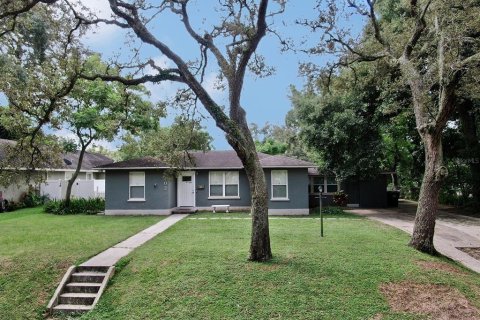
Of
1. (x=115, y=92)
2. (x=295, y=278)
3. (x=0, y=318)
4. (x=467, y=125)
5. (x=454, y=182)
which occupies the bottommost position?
(x=0, y=318)

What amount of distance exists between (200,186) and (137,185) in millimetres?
3554

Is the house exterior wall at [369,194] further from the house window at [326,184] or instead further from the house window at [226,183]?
the house window at [226,183]

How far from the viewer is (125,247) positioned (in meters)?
10.9

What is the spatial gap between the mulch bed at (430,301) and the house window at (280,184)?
12217 mm

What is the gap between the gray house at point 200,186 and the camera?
19.8m

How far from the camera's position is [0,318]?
7234mm

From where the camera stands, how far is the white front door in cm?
2111

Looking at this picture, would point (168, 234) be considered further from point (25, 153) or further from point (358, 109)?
point (358, 109)

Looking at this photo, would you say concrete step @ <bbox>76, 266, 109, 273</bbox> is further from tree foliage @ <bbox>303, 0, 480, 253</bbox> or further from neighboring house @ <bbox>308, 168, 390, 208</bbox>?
neighboring house @ <bbox>308, 168, 390, 208</bbox>

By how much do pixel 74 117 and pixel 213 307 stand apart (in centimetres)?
1614

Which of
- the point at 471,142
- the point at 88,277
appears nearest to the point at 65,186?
the point at 88,277

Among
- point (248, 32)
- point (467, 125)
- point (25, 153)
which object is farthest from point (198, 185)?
point (467, 125)

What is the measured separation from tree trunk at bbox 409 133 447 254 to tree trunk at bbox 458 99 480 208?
12045 millimetres

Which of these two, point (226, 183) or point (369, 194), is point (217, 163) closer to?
point (226, 183)
